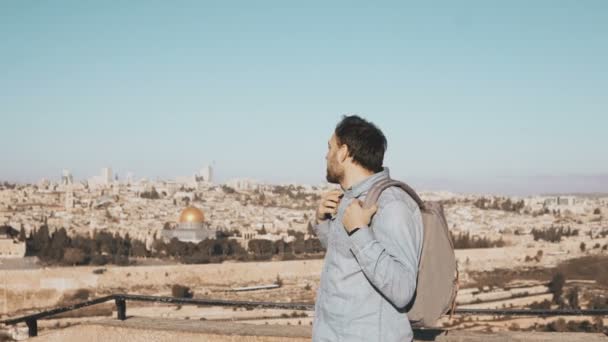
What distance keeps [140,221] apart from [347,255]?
5695 centimetres

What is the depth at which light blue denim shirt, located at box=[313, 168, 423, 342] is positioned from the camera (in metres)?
1.78

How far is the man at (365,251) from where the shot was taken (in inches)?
70.3

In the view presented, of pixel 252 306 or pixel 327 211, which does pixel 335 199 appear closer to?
pixel 327 211

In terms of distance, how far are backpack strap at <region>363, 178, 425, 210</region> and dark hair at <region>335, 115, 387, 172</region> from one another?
72mm

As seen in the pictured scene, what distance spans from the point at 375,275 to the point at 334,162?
0.41 metres

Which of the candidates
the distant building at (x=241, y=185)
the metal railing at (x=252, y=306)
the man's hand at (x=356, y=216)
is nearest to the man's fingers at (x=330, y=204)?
the man's hand at (x=356, y=216)

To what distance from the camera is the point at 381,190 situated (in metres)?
1.89

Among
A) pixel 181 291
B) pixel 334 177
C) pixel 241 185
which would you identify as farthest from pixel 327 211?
pixel 241 185

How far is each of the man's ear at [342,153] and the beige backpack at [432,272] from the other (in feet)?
0.45

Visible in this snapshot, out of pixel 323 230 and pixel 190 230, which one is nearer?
pixel 323 230

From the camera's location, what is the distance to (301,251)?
4291 cm

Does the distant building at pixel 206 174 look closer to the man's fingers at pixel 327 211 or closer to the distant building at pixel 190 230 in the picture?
the distant building at pixel 190 230

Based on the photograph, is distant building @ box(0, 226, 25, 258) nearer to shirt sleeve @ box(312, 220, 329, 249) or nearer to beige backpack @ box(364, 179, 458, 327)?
shirt sleeve @ box(312, 220, 329, 249)

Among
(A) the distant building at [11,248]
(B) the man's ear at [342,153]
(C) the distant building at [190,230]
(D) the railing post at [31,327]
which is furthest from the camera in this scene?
(C) the distant building at [190,230]
